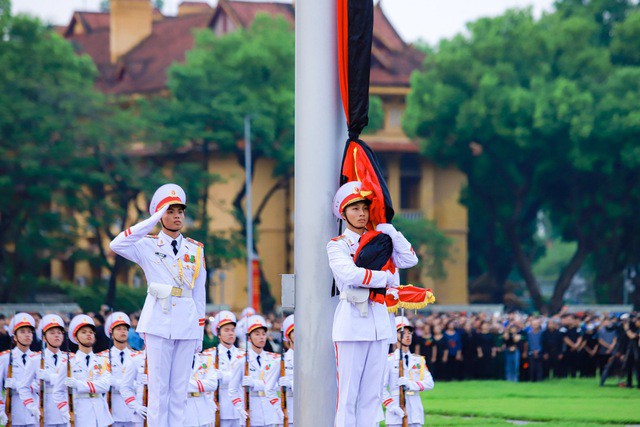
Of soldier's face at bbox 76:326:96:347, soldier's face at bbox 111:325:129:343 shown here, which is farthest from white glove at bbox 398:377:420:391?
soldier's face at bbox 76:326:96:347

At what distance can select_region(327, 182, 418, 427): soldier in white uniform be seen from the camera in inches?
430

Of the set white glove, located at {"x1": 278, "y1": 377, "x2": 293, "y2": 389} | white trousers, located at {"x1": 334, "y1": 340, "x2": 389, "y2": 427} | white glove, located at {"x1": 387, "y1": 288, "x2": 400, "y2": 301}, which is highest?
white glove, located at {"x1": 387, "y1": 288, "x2": 400, "y2": 301}

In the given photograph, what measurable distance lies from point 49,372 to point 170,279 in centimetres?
449

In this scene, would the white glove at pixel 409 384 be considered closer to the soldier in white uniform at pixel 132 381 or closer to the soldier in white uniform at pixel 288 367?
the soldier in white uniform at pixel 288 367

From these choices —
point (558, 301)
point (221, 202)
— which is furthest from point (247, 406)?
point (558, 301)

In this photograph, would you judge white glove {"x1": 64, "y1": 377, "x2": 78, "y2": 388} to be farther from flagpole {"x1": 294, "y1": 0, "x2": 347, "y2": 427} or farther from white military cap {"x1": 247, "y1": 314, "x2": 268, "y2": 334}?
flagpole {"x1": 294, "y1": 0, "x2": 347, "y2": 427}

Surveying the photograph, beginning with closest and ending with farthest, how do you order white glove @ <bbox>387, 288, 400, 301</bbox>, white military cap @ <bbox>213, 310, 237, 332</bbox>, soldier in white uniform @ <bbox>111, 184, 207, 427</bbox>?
white glove @ <bbox>387, 288, 400, 301</bbox>, soldier in white uniform @ <bbox>111, 184, 207, 427</bbox>, white military cap @ <bbox>213, 310, 237, 332</bbox>

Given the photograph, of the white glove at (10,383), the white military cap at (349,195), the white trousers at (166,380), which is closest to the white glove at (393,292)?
the white military cap at (349,195)

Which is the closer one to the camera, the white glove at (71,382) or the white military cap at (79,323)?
the white glove at (71,382)

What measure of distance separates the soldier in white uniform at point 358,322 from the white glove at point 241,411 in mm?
5079

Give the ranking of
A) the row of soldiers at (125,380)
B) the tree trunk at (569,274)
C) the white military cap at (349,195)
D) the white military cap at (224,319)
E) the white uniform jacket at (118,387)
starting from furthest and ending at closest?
the tree trunk at (569,274), the white military cap at (224,319), the white uniform jacket at (118,387), the row of soldiers at (125,380), the white military cap at (349,195)

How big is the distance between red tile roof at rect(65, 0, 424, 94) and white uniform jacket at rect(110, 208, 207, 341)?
171ft

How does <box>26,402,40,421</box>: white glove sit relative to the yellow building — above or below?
below

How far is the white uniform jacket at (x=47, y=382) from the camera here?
615 inches
